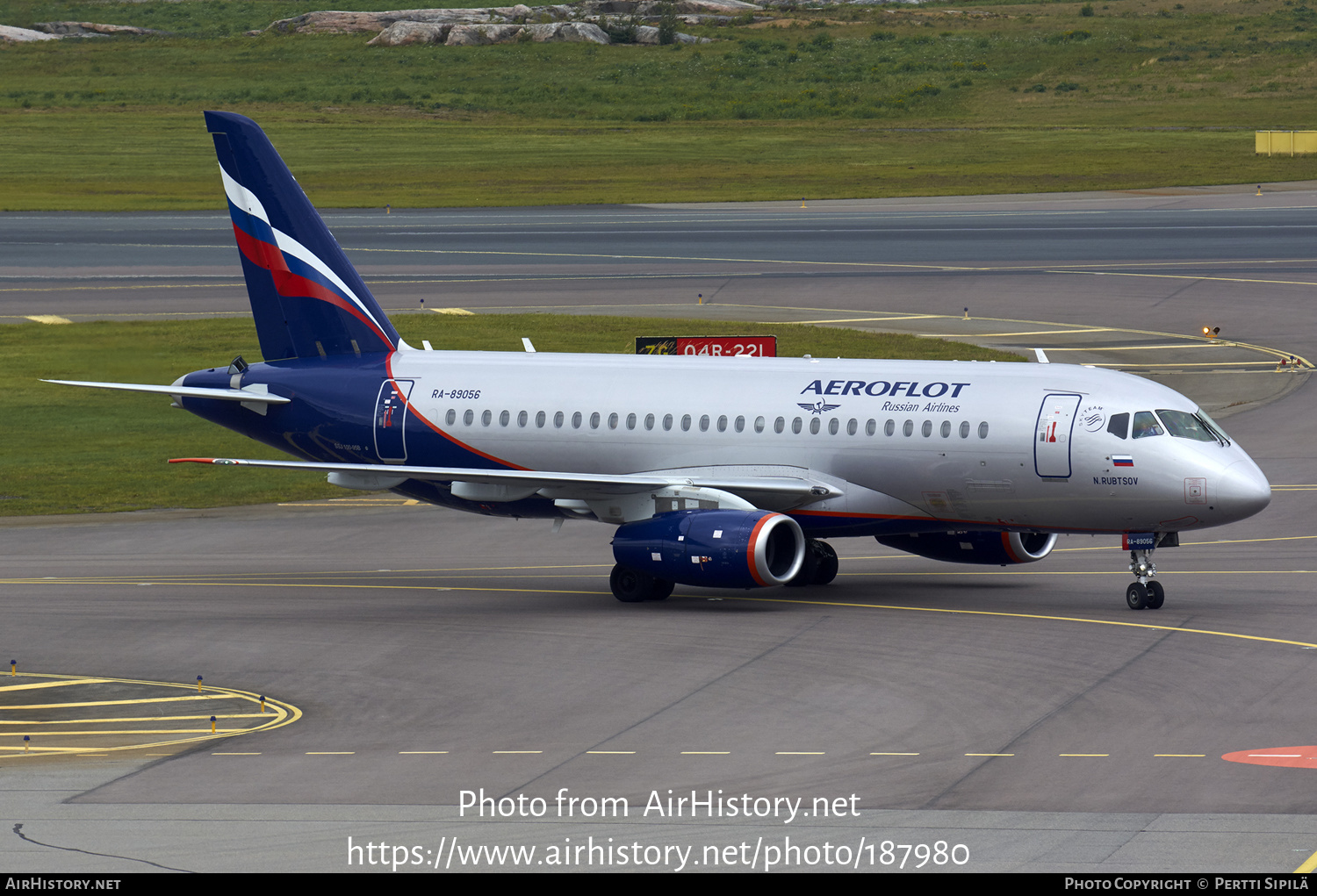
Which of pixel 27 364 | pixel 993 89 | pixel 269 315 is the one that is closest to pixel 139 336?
pixel 27 364

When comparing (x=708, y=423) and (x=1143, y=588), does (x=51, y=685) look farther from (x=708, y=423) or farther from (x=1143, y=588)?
(x=1143, y=588)

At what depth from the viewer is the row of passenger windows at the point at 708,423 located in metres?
37.2

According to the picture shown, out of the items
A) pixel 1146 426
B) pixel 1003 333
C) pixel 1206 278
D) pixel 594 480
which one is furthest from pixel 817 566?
pixel 1206 278

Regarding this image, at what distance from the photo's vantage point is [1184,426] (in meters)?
36.0

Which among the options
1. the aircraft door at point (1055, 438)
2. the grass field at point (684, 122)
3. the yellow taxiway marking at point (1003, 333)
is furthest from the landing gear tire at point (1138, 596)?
the grass field at point (684, 122)

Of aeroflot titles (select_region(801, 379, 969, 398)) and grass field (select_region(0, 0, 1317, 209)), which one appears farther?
grass field (select_region(0, 0, 1317, 209))

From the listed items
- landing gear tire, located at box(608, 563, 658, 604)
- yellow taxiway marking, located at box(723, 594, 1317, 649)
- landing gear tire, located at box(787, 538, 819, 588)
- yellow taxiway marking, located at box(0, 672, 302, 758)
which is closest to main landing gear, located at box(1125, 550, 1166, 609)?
yellow taxiway marking, located at box(723, 594, 1317, 649)

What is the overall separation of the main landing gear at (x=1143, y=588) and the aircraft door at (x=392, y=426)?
52.5 feet

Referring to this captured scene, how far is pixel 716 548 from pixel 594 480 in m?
3.59

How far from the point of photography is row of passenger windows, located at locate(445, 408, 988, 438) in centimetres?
3722

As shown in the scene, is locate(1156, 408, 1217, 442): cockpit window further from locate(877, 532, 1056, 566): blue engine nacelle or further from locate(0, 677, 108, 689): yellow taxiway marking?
locate(0, 677, 108, 689): yellow taxiway marking

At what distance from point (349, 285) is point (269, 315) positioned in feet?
6.72

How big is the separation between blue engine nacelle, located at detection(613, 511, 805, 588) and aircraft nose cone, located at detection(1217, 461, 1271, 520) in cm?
796
